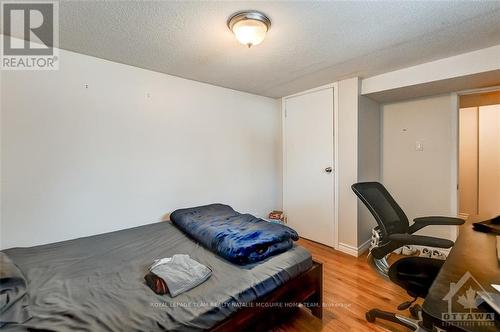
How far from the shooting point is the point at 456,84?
2.35 meters

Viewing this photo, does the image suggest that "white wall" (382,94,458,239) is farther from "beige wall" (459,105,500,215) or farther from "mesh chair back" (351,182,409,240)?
"beige wall" (459,105,500,215)

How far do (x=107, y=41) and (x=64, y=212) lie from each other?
59.7 inches

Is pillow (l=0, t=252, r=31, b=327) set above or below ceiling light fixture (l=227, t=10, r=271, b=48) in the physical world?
below

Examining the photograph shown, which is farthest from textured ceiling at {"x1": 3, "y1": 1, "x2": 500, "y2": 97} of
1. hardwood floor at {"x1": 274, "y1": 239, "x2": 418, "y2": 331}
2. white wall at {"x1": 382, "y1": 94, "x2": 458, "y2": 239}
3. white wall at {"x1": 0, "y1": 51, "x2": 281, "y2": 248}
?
hardwood floor at {"x1": 274, "y1": 239, "x2": 418, "y2": 331}

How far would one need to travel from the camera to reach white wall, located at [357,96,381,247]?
109 inches

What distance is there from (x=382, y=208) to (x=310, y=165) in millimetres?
1500

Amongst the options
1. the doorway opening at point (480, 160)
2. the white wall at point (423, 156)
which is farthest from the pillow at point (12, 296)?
the doorway opening at point (480, 160)

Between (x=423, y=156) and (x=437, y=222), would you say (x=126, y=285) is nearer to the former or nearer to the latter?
(x=437, y=222)

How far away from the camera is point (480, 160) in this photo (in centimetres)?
401

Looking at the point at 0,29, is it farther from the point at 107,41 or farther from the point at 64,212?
the point at 64,212

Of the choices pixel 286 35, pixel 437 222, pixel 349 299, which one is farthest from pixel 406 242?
pixel 286 35

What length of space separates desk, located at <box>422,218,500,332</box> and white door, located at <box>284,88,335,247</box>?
1.64 meters

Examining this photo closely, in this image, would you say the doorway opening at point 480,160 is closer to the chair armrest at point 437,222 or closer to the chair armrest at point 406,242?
the chair armrest at point 437,222

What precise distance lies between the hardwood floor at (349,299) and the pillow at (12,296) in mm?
1469
